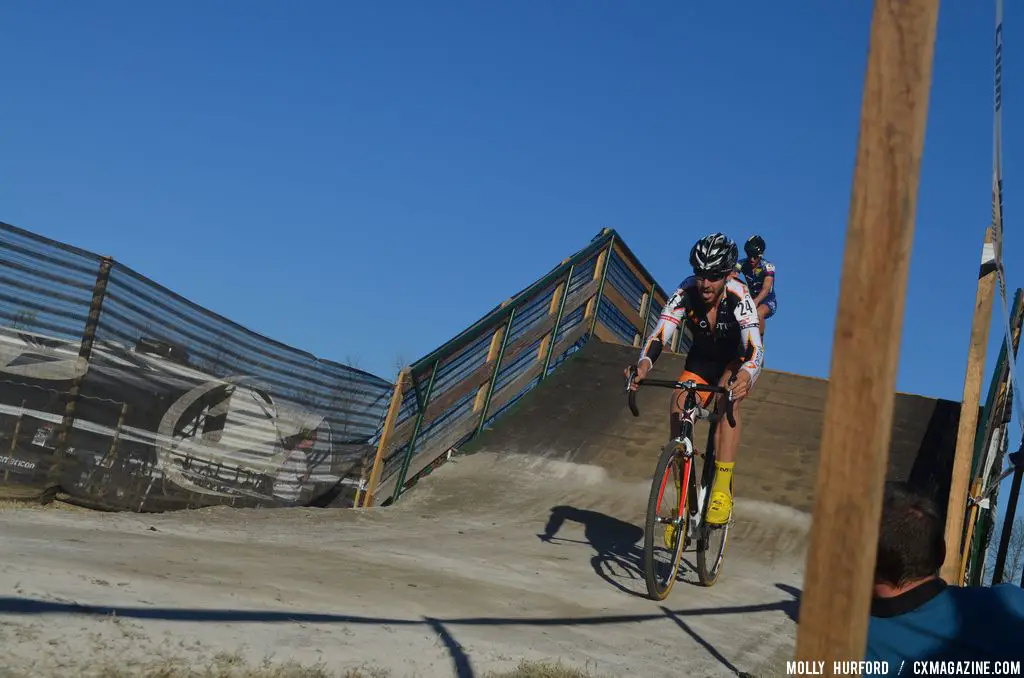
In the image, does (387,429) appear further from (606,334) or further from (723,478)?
(606,334)

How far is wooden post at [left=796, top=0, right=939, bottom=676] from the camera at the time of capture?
1.59 m

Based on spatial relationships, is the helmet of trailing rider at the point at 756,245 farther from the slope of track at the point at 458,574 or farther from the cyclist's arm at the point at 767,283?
the slope of track at the point at 458,574

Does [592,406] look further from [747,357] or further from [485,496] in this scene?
[747,357]

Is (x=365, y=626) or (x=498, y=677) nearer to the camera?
(x=498, y=677)

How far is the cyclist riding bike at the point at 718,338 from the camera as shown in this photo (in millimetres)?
5863

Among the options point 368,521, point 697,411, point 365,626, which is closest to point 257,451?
point 368,521

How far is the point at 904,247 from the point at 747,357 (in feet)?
14.2

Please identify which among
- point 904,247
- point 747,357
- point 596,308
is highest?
point 596,308

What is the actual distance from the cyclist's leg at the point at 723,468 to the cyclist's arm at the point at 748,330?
0.21 meters

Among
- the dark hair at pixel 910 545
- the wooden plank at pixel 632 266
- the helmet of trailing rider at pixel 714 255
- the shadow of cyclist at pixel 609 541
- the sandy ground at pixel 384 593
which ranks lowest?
the sandy ground at pixel 384 593

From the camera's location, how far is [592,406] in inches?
415

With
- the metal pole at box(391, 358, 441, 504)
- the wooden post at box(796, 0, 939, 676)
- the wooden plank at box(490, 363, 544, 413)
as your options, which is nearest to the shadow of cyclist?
the metal pole at box(391, 358, 441, 504)

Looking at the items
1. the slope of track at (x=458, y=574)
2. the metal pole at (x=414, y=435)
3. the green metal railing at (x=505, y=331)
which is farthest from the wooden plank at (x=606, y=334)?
the metal pole at (x=414, y=435)

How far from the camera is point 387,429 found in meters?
8.48
